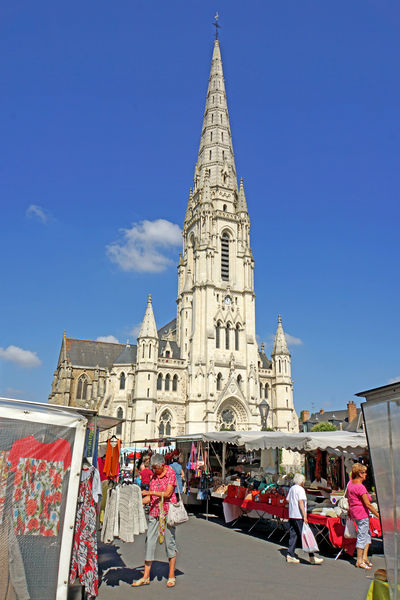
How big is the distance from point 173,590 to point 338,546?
424 centimetres

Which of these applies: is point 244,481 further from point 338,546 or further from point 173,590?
point 173,590

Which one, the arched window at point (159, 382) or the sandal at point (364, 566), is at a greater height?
the arched window at point (159, 382)

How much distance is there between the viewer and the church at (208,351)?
42969mm

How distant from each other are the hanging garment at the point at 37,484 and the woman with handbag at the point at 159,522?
82.9 inches

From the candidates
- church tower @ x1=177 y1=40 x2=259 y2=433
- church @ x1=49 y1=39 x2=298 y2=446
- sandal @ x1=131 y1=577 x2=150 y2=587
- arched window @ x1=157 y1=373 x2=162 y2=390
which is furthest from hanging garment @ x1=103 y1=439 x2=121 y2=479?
arched window @ x1=157 y1=373 x2=162 y2=390

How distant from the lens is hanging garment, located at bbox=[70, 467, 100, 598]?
18.6ft

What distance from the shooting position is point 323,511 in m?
10.1

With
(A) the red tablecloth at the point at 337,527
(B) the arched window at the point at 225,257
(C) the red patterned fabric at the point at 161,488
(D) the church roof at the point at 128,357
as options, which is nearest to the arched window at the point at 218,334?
(B) the arched window at the point at 225,257

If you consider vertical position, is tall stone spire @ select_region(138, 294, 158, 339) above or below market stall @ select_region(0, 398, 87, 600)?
above

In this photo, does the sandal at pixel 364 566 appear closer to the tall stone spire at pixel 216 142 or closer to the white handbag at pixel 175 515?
the white handbag at pixel 175 515

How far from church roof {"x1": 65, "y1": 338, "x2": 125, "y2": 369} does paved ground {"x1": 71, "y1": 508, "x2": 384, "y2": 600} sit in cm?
4947

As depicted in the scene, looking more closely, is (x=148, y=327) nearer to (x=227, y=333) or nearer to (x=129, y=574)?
(x=227, y=333)

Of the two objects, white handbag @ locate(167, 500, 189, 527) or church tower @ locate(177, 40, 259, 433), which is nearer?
white handbag @ locate(167, 500, 189, 527)

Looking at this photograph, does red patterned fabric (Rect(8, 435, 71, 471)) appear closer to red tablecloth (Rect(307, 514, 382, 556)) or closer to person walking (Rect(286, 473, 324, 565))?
person walking (Rect(286, 473, 324, 565))
